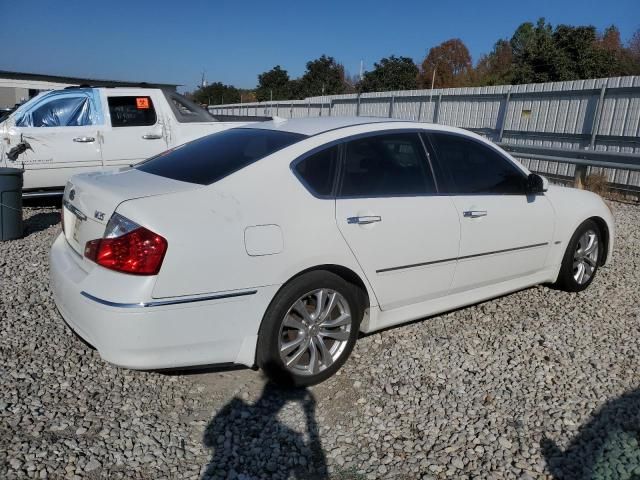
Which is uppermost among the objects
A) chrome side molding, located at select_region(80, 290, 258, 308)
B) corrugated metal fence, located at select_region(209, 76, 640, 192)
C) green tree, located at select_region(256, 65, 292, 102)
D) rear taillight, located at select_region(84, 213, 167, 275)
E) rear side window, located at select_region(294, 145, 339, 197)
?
green tree, located at select_region(256, 65, 292, 102)

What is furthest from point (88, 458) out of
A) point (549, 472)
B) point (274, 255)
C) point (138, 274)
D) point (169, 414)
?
point (549, 472)

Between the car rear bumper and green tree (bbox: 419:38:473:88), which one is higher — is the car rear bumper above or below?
below

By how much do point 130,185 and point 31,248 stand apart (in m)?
3.67

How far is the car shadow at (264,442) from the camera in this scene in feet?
8.81

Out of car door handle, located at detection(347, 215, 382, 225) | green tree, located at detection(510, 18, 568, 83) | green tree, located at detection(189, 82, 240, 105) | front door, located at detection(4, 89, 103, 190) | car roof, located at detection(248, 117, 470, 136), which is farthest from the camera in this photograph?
green tree, located at detection(189, 82, 240, 105)

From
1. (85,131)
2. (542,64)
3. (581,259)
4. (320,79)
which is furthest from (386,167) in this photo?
(320,79)

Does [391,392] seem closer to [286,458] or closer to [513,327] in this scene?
[286,458]

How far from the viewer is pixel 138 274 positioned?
2.75 meters

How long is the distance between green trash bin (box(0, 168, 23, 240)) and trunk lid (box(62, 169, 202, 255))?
331cm

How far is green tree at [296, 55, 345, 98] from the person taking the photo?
5353 centimetres

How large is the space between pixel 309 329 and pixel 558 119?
13230 millimetres

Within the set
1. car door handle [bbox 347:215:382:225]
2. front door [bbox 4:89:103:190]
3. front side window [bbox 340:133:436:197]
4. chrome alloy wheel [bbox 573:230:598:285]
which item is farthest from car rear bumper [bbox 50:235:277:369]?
front door [bbox 4:89:103:190]

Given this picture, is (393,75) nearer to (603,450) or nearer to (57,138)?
(57,138)

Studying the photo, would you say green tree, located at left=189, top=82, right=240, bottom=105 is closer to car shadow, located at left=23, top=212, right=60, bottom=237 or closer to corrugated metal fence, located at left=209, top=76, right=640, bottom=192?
corrugated metal fence, located at left=209, top=76, right=640, bottom=192
